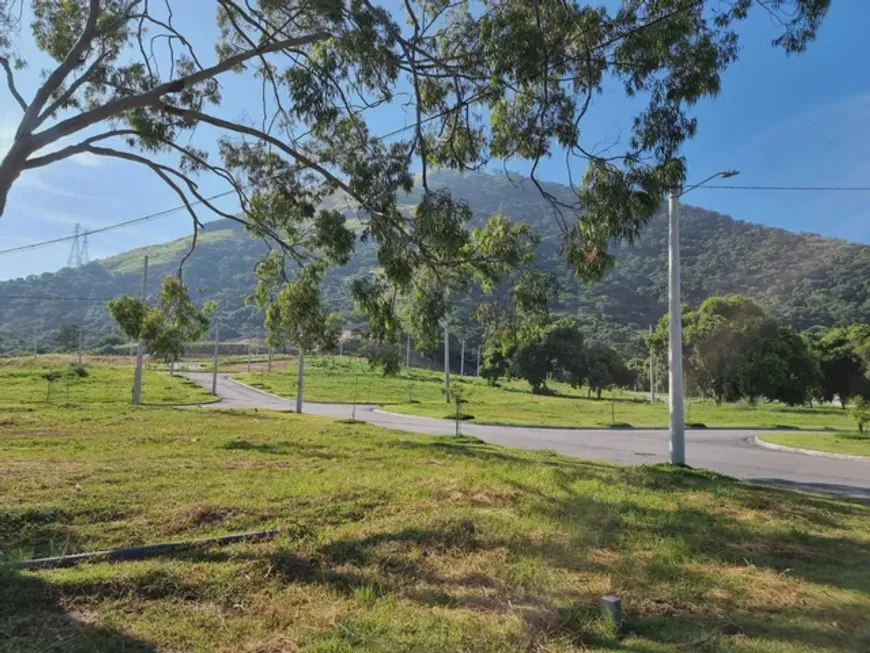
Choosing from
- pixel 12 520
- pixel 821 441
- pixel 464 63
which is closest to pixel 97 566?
pixel 12 520

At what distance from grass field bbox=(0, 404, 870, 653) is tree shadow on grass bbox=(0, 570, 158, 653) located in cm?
1

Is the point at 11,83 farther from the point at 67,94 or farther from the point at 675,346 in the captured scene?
the point at 675,346

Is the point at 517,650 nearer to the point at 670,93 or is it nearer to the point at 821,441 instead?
the point at 670,93

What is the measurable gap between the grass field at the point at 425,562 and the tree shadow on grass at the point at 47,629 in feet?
0.05

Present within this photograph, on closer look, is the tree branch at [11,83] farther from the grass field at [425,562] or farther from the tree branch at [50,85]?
the grass field at [425,562]

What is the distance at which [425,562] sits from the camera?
4.94m

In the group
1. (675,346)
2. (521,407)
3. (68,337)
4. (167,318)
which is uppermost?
(68,337)

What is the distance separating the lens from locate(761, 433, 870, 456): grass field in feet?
55.9

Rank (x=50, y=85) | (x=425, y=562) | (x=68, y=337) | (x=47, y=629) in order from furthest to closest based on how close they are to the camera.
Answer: (x=68, y=337) → (x=50, y=85) → (x=425, y=562) → (x=47, y=629)

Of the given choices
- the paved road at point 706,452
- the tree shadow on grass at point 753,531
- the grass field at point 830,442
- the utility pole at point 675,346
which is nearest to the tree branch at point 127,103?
the tree shadow on grass at point 753,531

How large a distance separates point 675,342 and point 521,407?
25068 millimetres

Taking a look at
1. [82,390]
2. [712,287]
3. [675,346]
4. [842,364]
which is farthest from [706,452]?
[712,287]

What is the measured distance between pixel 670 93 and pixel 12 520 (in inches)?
356

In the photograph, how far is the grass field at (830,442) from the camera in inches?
671
